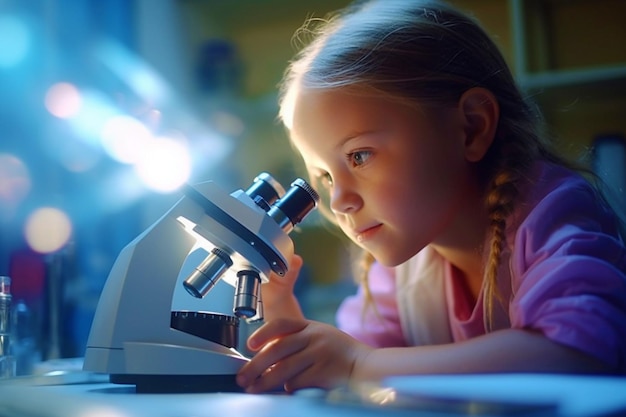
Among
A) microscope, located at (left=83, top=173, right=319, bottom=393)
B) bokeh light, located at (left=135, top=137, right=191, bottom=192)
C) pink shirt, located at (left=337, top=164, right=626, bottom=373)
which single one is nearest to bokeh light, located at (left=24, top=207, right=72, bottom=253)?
bokeh light, located at (left=135, top=137, right=191, bottom=192)

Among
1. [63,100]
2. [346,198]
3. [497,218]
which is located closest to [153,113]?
[63,100]

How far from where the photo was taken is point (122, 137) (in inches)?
69.6

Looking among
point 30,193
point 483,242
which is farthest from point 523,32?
point 30,193

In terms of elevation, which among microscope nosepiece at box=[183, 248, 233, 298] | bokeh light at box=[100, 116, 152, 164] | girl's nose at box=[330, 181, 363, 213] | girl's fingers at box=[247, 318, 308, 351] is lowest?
girl's fingers at box=[247, 318, 308, 351]

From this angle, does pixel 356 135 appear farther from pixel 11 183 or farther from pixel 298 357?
pixel 11 183

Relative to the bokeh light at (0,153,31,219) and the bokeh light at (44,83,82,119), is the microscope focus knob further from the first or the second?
the bokeh light at (44,83,82,119)

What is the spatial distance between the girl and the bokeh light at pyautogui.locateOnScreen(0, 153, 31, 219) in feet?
2.00

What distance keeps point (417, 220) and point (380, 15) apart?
32cm

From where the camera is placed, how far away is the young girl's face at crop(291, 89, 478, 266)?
974 millimetres

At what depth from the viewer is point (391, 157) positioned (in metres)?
0.97

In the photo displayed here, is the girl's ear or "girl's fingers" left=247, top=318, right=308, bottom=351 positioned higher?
the girl's ear

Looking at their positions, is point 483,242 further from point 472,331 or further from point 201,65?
point 201,65

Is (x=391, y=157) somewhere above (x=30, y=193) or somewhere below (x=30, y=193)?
below

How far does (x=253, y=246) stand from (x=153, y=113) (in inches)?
47.4
